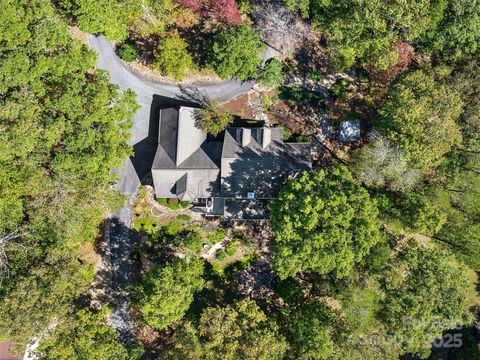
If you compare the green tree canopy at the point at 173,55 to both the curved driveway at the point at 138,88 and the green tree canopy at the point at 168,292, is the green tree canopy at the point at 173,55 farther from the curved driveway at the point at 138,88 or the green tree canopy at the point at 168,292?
the green tree canopy at the point at 168,292

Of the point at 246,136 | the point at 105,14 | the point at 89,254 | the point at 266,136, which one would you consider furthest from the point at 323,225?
the point at 105,14

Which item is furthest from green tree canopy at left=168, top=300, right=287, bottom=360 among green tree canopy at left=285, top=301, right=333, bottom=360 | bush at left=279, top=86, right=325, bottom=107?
bush at left=279, top=86, right=325, bottom=107

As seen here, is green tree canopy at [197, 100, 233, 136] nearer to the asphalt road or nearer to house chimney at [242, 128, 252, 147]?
house chimney at [242, 128, 252, 147]

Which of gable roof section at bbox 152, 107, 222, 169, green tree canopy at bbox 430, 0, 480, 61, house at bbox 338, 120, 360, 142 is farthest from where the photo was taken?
house at bbox 338, 120, 360, 142

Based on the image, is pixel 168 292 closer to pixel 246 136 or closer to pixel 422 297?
pixel 246 136

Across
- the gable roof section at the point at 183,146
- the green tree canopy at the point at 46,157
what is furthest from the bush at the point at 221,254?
the green tree canopy at the point at 46,157

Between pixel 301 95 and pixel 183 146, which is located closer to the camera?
pixel 183 146
